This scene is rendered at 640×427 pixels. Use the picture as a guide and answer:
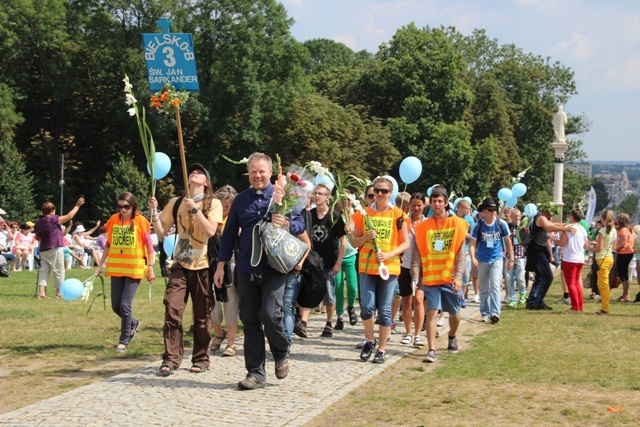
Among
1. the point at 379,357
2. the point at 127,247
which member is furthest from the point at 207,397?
the point at 127,247

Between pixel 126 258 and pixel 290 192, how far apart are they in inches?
116

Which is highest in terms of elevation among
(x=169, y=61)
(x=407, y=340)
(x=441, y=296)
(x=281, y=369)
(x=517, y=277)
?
(x=169, y=61)

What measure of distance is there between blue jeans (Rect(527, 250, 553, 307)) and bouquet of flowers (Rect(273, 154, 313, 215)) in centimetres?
873

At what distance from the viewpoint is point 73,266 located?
27891mm

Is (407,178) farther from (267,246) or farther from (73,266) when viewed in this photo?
(73,266)

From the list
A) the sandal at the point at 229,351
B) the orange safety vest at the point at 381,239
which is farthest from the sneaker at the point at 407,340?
the sandal at the point at 229,351

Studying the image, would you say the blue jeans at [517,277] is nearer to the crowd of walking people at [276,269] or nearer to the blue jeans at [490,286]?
the crowd of walking people at [276,269]

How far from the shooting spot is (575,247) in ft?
50.4

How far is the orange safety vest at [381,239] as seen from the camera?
973 centimetres

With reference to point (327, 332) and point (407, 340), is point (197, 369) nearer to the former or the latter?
point (327, 332)

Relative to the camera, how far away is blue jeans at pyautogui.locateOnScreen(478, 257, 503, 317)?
529 inches

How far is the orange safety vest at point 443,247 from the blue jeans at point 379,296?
0.49 m

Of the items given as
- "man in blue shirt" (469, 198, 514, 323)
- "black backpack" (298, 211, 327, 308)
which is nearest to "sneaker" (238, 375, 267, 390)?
"black backpack" (298, 211, 327, 308)

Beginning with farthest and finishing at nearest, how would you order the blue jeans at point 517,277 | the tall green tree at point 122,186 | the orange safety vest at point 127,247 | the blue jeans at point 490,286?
the tall green tree at point 122,186 → the blue jeans at point 517,277 → the blue jeans at point 490,286 → the orange safety vest at point 127,247
